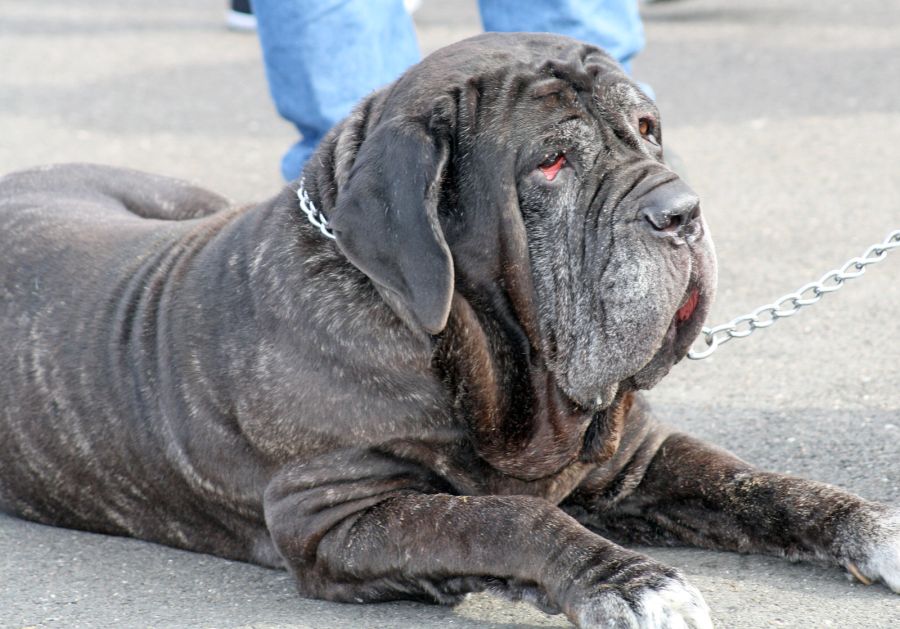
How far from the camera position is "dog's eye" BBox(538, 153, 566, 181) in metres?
3.40

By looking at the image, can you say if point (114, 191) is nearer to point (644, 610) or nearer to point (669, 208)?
point (669, 208)

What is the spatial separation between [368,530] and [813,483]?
1.12 metres

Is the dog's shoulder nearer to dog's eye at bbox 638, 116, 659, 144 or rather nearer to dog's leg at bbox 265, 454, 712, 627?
dog's leg at bbox 265, 454, 712, 627

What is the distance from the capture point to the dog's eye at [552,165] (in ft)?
11.2

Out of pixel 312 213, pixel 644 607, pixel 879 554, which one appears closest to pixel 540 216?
pixel 312 213

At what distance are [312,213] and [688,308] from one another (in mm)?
961

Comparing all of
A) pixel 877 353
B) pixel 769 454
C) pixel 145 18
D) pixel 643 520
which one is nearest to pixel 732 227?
pixel 877 353

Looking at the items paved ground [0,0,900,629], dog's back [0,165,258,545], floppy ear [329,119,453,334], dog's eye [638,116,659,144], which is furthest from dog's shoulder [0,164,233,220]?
dog's eye [638,116,659,144]

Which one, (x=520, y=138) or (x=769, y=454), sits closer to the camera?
(x=520, y=138)

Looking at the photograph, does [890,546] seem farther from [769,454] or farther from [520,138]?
[520,138]

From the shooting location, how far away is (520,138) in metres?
3.40

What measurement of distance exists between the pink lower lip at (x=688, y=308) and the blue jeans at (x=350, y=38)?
2222 millimetres

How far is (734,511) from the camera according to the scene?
3623mm

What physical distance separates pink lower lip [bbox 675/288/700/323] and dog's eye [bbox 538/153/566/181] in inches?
17.0
